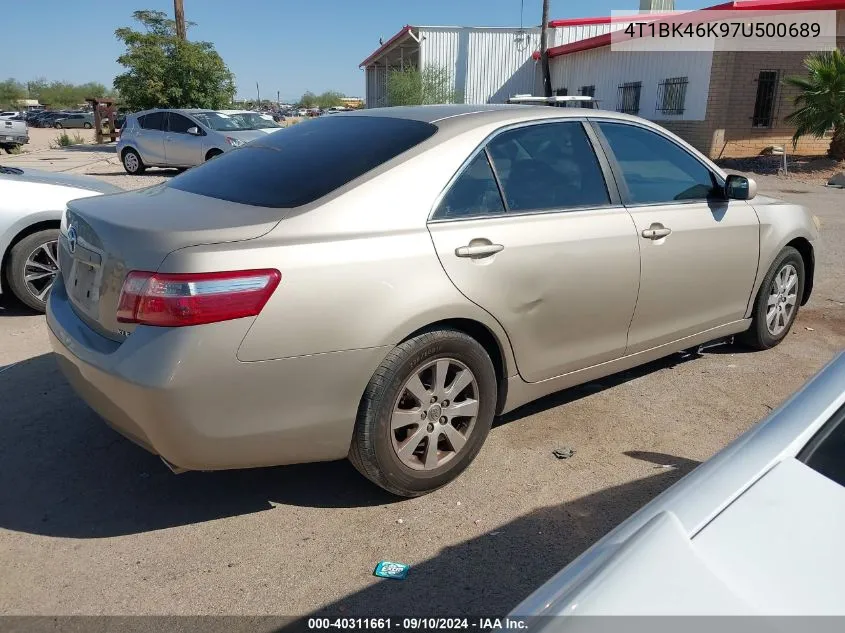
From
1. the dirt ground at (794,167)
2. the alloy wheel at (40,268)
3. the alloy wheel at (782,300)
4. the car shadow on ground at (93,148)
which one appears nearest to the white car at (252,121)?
the car shadow on ground at (93,148)

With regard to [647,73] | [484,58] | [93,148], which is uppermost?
[484,58]

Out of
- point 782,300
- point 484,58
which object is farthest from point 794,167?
point 484,58

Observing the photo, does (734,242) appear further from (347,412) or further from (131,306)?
(131,306)

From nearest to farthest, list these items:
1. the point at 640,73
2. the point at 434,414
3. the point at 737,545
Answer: the point at 737,545, the point at 434,414, the point at 640,73

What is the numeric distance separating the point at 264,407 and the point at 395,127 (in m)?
1.56

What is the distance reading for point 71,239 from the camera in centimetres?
A: 319

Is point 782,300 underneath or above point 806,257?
underneath

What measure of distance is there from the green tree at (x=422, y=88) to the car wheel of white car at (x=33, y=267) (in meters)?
22.0

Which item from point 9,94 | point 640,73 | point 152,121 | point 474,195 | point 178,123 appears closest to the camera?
point 474,195

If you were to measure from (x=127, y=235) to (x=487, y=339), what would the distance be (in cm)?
159

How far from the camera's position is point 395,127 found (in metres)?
3.47

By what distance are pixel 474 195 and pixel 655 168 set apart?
4.78 feet

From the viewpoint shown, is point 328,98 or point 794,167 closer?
point 794,167

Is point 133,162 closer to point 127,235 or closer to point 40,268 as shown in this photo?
point 40,268
